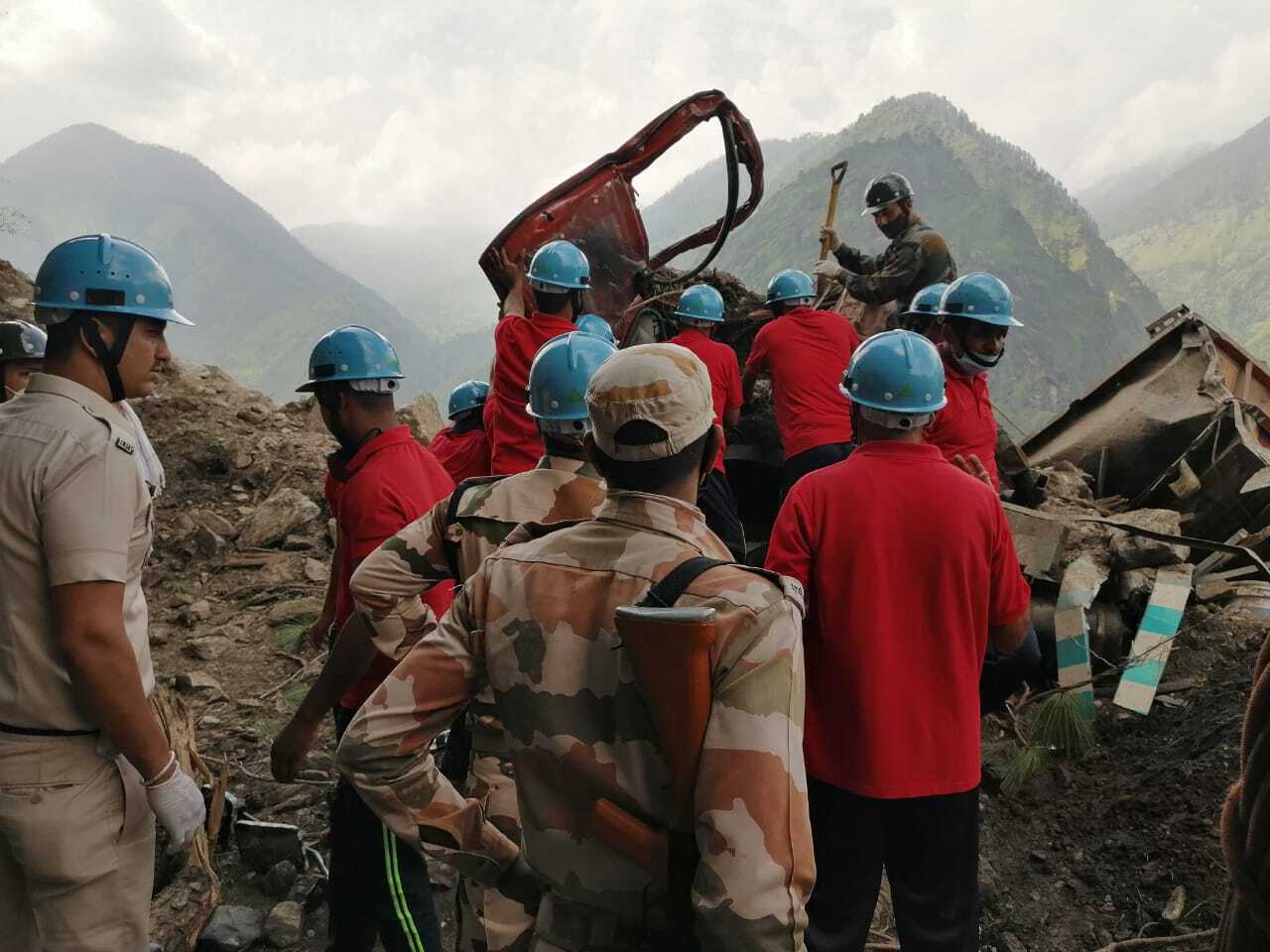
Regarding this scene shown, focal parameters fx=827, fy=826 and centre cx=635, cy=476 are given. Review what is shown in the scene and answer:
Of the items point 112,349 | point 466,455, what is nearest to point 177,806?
point 112,349

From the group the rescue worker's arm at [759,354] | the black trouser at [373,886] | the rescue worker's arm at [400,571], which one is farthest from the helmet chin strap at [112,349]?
the rescue worker's arm at [759,354]

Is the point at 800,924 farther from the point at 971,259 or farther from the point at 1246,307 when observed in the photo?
the point at 1246,307

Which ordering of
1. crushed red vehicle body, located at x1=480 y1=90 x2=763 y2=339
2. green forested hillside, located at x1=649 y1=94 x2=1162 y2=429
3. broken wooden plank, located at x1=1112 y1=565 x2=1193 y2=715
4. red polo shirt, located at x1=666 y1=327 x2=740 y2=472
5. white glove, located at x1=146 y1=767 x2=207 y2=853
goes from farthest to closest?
green forested hillside, located at x1=649 y1=94 x2=1162 y2=429 < crushed red vehicle body, located at x1=480 y1=90 x2=763 y2=339 < red polo shirt, located at x1=666 y1=327 x2=740 y2=472 < broken wooden plank, located at x1=1112 y1=565 x2=1193 y2=715 < white glove, located at x1=146 y1=767 x2=207 y2=853

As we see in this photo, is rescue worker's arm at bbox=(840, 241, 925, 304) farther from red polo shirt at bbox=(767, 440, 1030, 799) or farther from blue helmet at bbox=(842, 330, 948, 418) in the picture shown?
red polo shirt at bbox=(767, 440, 1030, 799)

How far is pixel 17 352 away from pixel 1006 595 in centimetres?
438

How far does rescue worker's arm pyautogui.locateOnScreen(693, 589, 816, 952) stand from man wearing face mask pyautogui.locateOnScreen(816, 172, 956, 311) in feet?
15.1

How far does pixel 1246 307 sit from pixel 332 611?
492ft

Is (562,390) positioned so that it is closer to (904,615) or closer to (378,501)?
(378,501)

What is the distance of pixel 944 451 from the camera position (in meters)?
3.45

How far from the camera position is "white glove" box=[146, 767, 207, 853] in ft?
6.52

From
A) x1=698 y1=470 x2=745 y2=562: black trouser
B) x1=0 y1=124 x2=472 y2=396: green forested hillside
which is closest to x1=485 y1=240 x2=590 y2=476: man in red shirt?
x1=698 y1=470 x2=745 y2=562: black trouser

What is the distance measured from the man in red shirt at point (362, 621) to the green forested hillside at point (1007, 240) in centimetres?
8225

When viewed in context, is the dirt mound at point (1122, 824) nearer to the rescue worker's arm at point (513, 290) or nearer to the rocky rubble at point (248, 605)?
the rocky rubble at point (248, 605)

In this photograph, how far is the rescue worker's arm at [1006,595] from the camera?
2.30 meters
